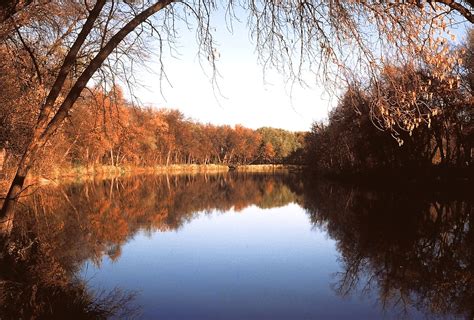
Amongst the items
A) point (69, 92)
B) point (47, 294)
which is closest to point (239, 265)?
point (47, 294)

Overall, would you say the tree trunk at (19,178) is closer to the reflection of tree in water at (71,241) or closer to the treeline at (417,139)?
the reflection of tree in water at (71,241)

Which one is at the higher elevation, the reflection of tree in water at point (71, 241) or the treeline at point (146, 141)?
the treeline at point (146, 141)

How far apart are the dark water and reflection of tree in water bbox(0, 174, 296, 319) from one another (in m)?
0.04

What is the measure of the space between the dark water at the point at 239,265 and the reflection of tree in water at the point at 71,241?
4cm

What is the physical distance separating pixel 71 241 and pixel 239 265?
15.5ft

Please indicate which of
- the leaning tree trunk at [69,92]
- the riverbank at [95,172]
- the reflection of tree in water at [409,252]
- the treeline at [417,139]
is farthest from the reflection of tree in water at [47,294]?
the riverbank at [95,172]

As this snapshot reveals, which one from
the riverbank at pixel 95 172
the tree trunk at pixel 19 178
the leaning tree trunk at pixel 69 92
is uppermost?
the leaning tree trunk at pixel 69 92

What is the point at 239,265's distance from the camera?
9289 mm

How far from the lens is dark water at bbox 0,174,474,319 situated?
20.7 feet

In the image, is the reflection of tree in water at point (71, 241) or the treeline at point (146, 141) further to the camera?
the treeline at point (146, 141)

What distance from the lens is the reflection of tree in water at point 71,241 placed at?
5859 millimetres

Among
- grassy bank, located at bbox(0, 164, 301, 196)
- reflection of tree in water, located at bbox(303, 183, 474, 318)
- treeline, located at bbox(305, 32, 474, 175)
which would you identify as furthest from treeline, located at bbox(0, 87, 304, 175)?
treeline, located at bbox(305, 32, 474, 175)

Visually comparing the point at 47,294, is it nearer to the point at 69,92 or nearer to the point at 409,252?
the point at 69,92

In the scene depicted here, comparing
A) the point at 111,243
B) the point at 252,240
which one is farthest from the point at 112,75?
the point at 252,240
